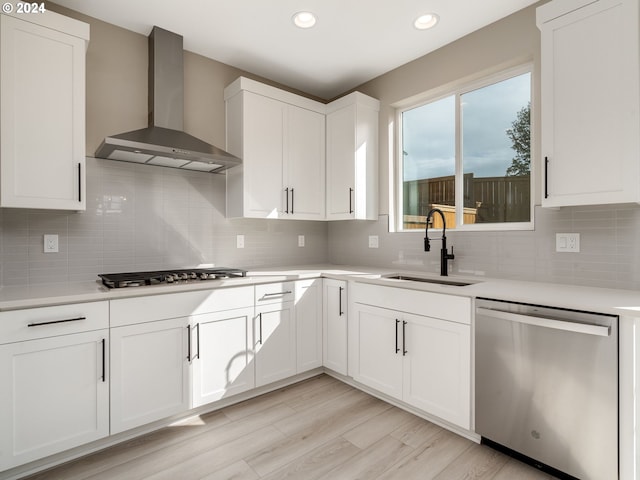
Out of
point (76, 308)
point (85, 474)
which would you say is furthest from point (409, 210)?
point (85, 474)

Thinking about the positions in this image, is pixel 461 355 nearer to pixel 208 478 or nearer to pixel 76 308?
pixel 208 478

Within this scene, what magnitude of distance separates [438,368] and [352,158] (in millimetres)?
1905

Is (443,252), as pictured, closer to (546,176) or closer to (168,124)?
(546,176)

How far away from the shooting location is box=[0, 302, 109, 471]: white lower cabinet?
1649 millimetres

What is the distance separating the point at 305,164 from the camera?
3.28 m

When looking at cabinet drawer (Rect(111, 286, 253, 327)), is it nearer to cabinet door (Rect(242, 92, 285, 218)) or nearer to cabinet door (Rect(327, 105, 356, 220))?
cabinet door (Rect(242, 92, 285, 218))

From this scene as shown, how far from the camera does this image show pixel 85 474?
1772 millimetres

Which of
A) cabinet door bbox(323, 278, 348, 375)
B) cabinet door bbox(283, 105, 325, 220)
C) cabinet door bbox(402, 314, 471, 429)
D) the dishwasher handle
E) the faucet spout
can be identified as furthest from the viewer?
cabinet door bbox(283, 105, 325, 220)

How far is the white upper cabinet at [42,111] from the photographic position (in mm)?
1857

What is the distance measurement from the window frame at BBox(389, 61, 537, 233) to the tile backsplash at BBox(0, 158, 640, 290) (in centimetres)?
9

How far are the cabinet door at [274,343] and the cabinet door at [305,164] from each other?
92 centimetres

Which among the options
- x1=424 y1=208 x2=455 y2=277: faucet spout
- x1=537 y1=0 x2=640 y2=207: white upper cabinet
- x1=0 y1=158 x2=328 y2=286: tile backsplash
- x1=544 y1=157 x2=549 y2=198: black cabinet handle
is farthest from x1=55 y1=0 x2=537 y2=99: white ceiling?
x1=424 y1=208 x2=455 y2=277: faucet spout

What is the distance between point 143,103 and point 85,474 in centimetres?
238

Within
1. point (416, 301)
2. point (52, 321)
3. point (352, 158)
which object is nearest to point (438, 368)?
point (416, 301)
